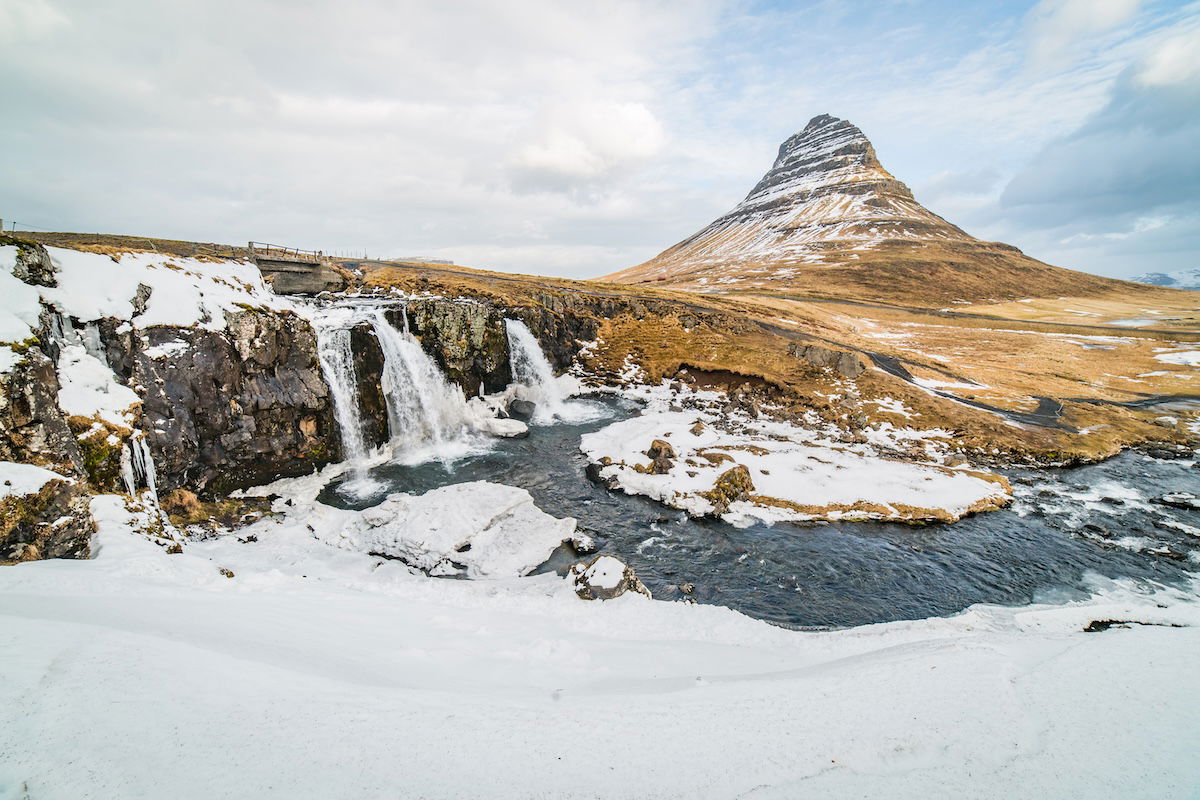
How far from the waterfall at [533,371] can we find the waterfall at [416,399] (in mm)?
7763

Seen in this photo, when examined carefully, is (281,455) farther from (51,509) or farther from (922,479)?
(922,479)

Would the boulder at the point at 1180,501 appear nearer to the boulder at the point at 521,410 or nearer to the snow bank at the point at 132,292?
the boulder at the point at 521,410

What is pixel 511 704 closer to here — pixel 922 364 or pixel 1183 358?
pixel 922 364

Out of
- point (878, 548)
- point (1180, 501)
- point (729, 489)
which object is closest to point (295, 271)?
Answer: point (729, 489)

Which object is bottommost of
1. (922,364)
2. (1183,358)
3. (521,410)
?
(521,410)

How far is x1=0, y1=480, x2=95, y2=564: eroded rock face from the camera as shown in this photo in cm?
1075

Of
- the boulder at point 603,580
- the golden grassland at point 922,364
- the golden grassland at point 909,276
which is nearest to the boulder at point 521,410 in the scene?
the golden grassland at point 922,364

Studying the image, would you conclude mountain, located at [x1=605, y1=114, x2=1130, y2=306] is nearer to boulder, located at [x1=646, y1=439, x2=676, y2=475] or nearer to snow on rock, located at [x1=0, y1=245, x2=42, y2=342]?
boulder, located at [x1=646, y1=439, x2=676, y2=475]

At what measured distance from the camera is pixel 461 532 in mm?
18828

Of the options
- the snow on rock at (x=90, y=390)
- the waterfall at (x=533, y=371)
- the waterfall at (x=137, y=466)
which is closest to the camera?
the snow on rock at (x=90, y=390)

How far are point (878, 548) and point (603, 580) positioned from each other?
12.9 metres

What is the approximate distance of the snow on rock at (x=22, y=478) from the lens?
11.4 m

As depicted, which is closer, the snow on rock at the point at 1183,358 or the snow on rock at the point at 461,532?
the snow on rock at the point at 461,532

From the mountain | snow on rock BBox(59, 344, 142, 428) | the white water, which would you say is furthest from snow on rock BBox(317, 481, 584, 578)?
the mountain
